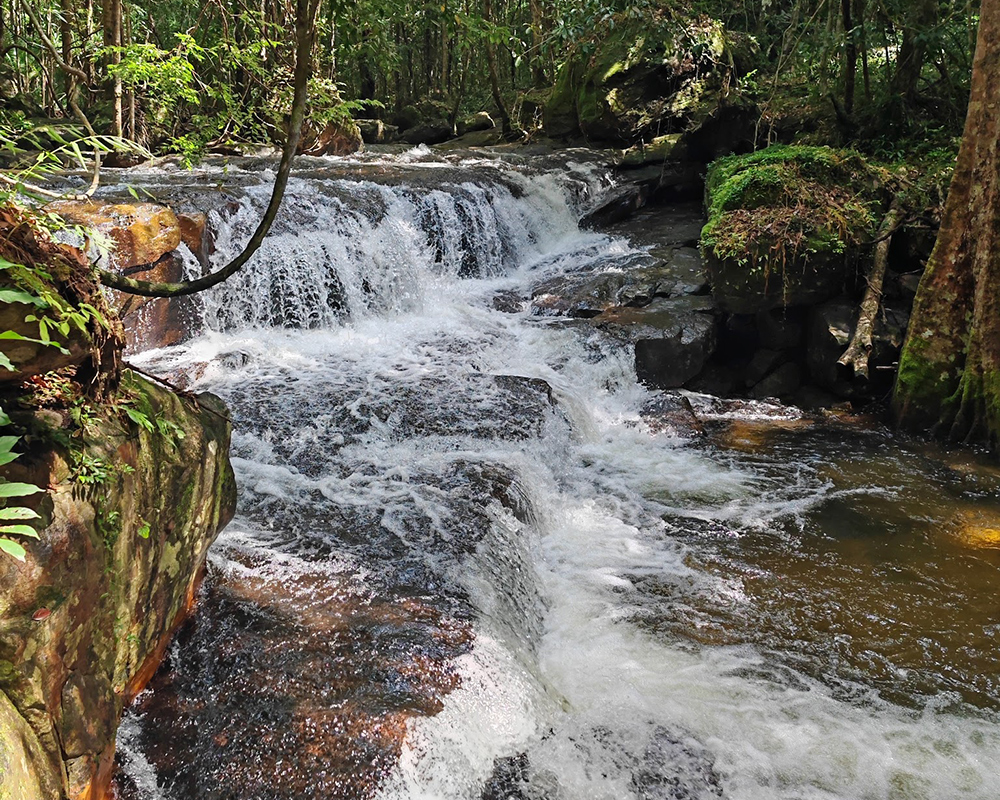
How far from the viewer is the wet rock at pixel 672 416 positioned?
6742 mm

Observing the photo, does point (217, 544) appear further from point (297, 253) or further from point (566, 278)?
point (566, 278)

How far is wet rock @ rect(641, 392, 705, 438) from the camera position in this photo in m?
6.74

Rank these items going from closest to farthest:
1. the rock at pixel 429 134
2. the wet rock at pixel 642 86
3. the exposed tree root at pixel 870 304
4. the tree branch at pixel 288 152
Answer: the tree branch at pixel 288 152 → the exposed tree root at pixel 870 304 → the wet rock at pixel 642 86 → the rock at pixel 429 134

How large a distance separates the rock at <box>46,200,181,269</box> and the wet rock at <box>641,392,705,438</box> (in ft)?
16.8

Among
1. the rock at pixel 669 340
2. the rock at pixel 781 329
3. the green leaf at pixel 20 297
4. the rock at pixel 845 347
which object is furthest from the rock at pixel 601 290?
the green leaf at pixel 20 297

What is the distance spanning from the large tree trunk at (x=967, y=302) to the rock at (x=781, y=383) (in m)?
1.18

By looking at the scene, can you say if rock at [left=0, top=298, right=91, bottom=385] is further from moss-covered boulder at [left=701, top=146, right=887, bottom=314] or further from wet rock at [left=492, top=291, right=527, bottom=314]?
wet rock at [left=492, top=291, right=527, bottom=314]

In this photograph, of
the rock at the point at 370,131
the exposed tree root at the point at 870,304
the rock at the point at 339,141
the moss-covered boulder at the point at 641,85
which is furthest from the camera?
the rock at the point at 370,131

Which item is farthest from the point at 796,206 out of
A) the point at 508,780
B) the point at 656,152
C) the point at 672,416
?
the point at 656,152

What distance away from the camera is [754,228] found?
737 centimetres

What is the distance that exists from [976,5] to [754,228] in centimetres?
524

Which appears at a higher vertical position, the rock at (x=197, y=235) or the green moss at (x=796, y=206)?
the green moss at (x=796, y=206)

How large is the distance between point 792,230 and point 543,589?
16.5 feet

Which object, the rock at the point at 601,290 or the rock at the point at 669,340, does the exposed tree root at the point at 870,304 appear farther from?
the rock at the point at 601,290
